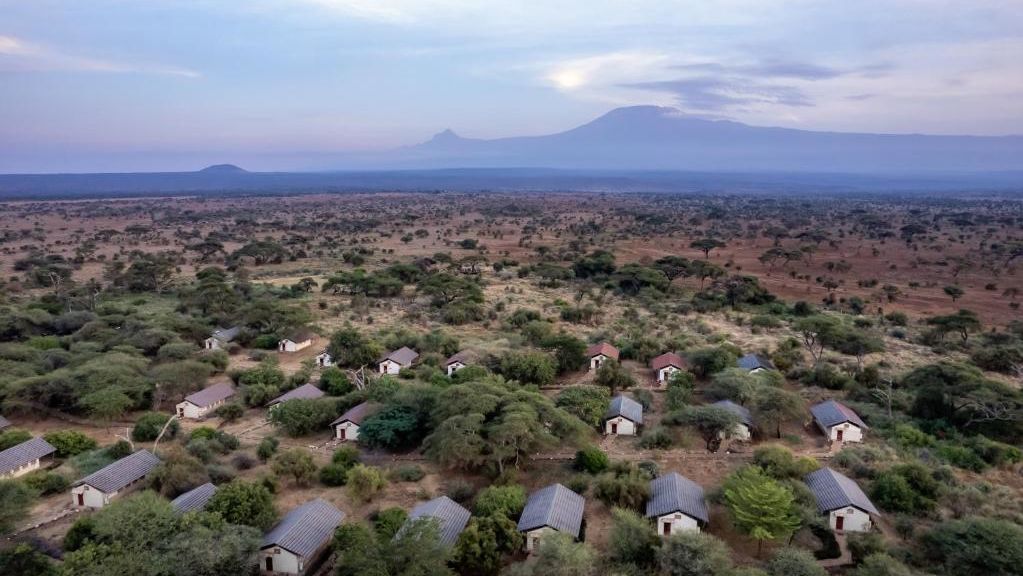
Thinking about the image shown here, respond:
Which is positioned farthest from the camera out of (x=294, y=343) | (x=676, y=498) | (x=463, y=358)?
(x=294, y=343)

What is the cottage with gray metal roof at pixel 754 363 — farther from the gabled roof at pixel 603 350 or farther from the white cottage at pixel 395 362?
the white cottage at pixel 395 362

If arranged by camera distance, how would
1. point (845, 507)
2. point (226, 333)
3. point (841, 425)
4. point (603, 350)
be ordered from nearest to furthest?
point (845, 507), point (841, 425), point (603, 350), point (226, 333)

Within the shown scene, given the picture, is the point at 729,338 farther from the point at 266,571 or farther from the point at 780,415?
the point at 266,571

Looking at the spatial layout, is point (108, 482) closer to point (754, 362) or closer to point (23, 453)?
point (23, 453)

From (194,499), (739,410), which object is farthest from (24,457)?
(739,410)

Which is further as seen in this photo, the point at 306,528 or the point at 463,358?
the point at 463,358

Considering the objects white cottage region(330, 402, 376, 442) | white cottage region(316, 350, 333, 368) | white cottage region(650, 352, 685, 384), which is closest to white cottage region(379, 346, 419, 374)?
white cottage region(316, 350, 333, 368)

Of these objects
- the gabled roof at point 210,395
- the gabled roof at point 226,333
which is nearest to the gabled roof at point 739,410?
the gabled roof at point 210,395
